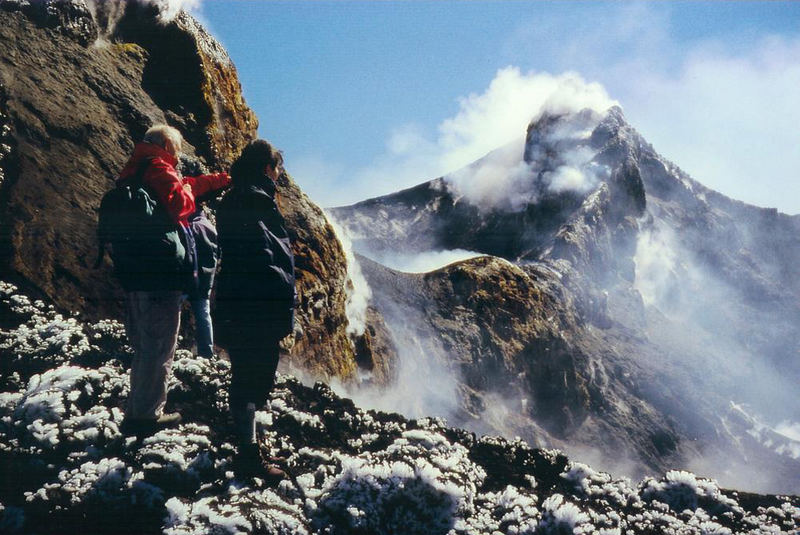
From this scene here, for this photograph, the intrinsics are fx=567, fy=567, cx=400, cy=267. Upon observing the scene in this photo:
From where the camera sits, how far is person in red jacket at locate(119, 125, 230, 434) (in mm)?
4332

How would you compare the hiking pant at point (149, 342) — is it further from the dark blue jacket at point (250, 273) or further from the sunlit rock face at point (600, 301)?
the sunlit rock face at point (600, 301)

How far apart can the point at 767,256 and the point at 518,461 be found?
97.9m

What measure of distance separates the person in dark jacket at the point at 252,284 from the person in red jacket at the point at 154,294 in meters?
0.38

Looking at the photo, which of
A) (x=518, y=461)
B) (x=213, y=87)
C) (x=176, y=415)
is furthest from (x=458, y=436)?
(x=213, y=87)

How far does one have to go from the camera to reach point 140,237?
426 centimetres

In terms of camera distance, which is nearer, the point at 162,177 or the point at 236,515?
the point at 236,515

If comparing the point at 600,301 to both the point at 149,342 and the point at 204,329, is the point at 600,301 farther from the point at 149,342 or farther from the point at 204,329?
the point at 149,342

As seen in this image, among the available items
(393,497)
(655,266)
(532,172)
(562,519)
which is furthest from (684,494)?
(532,172)

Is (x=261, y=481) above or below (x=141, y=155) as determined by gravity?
below

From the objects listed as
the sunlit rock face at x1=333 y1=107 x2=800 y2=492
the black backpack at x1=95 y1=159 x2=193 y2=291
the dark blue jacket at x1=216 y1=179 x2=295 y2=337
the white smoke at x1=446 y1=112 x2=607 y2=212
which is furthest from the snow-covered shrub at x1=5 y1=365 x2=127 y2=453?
the white smoke at x1=446 y1=112 x2=607 y2=212

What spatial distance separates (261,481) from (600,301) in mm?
51898

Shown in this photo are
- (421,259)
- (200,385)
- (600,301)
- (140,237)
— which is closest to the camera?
(140,237)

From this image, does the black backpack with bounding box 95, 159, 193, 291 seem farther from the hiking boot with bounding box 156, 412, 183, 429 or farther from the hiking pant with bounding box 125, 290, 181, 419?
the hiking boot with bounding box 156, 412, 183, 429

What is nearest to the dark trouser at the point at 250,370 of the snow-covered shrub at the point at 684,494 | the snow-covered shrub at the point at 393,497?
the snow-covered shrub at the point at 393,497
